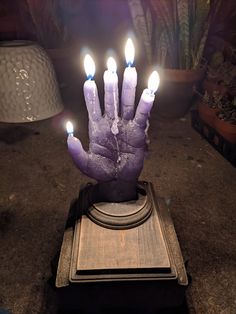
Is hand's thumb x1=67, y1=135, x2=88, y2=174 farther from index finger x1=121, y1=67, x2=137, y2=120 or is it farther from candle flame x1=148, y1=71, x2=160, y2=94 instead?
candle flame x1=148, y1=71, x2=160, y2=94

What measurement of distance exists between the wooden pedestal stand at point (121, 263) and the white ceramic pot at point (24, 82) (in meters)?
1.86

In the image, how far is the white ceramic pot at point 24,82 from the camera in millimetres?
2697

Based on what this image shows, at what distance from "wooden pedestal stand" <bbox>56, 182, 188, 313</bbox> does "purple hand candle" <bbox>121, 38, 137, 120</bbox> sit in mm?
399

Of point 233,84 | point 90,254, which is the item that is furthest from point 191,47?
point 90,254

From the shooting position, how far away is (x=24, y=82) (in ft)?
8.98

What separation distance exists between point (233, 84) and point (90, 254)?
2.26 meters

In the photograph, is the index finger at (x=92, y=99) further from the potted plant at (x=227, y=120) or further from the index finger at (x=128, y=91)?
the potted plant at (x=227, y=120)

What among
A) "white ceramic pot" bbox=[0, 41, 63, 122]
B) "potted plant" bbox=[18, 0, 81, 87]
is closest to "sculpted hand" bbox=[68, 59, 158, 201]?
"white ceramic pot" bbox=[0, 41, 63, 122]

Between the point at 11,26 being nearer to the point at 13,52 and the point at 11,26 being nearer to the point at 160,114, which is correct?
the point at 13,52

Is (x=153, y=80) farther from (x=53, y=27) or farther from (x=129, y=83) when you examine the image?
(x=53, y=27)

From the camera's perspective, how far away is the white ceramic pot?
270 centimetres

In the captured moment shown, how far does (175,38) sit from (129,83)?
7.16 ft

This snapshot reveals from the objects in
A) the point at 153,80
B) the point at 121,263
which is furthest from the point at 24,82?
the point at 121,263

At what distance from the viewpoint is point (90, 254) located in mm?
1101
